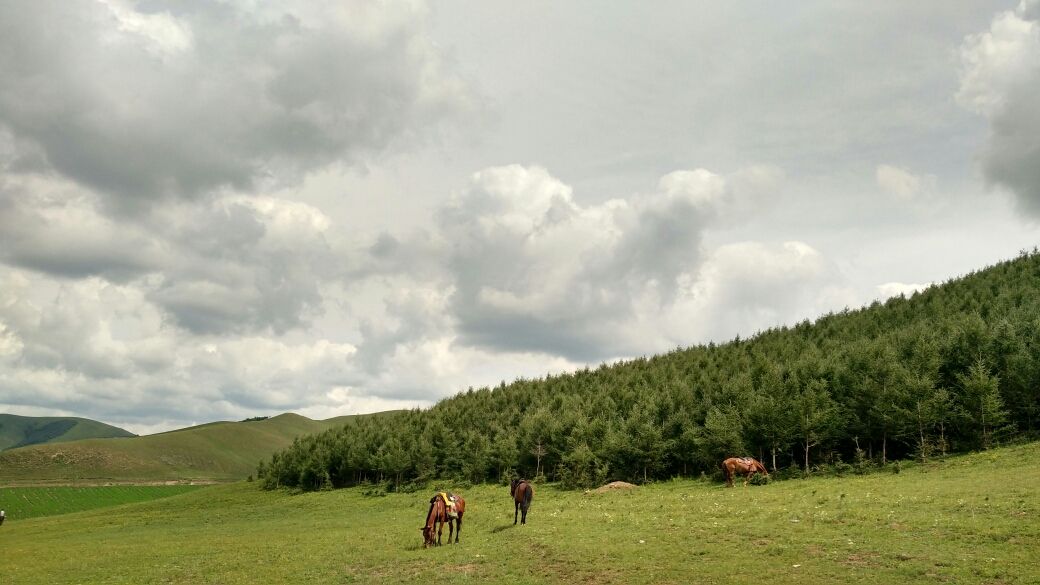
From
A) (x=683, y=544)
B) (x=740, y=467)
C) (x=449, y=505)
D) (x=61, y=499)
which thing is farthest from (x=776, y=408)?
(x=61, y=499)

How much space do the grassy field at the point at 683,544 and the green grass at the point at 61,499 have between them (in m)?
124

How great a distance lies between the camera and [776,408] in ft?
199

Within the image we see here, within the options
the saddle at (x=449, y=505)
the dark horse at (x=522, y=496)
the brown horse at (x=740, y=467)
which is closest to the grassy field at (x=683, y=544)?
the dark horse at (x=522, y=496)

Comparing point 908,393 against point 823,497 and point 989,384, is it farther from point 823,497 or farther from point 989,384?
point 823,497

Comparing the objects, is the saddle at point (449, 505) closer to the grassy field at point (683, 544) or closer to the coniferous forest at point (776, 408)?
the grassy field at point (683, 544)

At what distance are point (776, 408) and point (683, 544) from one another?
38035 mm

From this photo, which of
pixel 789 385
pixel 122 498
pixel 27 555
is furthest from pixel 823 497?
pixel 122 498

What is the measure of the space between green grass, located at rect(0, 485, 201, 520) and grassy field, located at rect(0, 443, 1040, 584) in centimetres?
12379

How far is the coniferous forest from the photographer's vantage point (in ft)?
182

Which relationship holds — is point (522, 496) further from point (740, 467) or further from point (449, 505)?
point (740, 467)

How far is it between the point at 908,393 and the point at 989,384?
597 centimetres

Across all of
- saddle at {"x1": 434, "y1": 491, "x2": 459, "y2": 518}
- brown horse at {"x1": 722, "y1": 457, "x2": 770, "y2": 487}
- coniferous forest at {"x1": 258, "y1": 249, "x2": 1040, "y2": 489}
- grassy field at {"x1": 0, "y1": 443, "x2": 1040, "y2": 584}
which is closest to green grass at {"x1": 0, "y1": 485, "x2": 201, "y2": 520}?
coniferous forest at {"x1": 258, "y1": 249, "x2": 1040, "y2": 489}

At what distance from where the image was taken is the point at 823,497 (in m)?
38.5

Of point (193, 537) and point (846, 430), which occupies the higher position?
point (846, 430)
